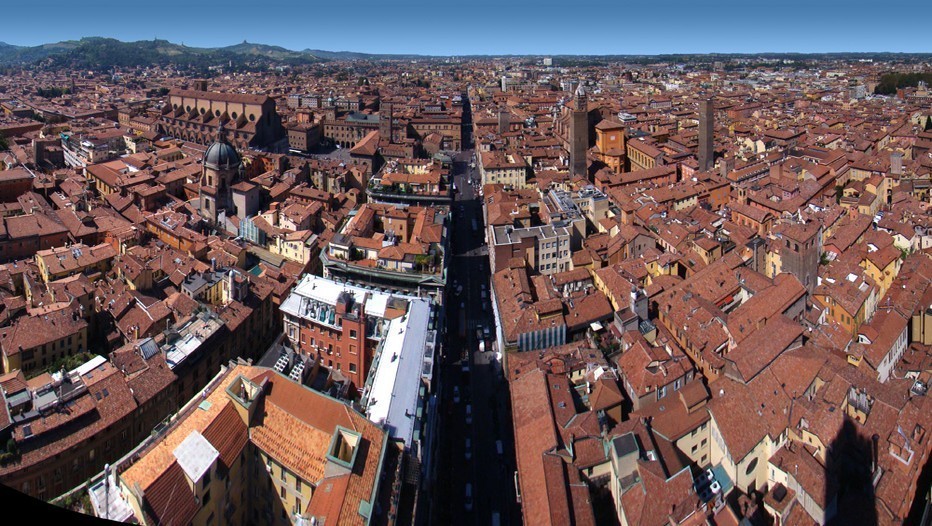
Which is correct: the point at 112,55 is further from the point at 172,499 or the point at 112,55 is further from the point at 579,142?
the point at 172,499

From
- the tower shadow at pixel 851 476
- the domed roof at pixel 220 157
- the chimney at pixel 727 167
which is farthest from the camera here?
the chimney at pixel 727 167

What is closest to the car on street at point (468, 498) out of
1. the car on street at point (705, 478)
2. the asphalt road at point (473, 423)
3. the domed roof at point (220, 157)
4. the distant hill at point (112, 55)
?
the asphalt road at point (473, 423)

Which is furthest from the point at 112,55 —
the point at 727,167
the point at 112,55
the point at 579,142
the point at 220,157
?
the point at 727,167

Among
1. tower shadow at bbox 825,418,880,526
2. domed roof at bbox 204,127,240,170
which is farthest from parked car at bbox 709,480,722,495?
domed roof at bbox 204,127,240,170

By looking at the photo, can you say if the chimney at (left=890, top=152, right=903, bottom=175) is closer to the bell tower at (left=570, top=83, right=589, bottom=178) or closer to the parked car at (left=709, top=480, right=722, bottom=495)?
the bell tower at (left=570, top=83, right=589, bottom=178)

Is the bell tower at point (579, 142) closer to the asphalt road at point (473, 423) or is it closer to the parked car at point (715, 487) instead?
the asphalt road at point (473, 423)

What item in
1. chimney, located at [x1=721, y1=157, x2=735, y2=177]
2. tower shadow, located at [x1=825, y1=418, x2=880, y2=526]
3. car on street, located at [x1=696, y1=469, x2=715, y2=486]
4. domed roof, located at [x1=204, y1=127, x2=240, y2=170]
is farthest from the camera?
chimney, located at [x1=721, y1=157, x2=735, y2=177]

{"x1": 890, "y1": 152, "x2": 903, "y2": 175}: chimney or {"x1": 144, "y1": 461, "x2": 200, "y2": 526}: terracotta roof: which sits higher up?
{"x1": 890, "y1": 152, "x2": 903, "y2": 175}: chimney
